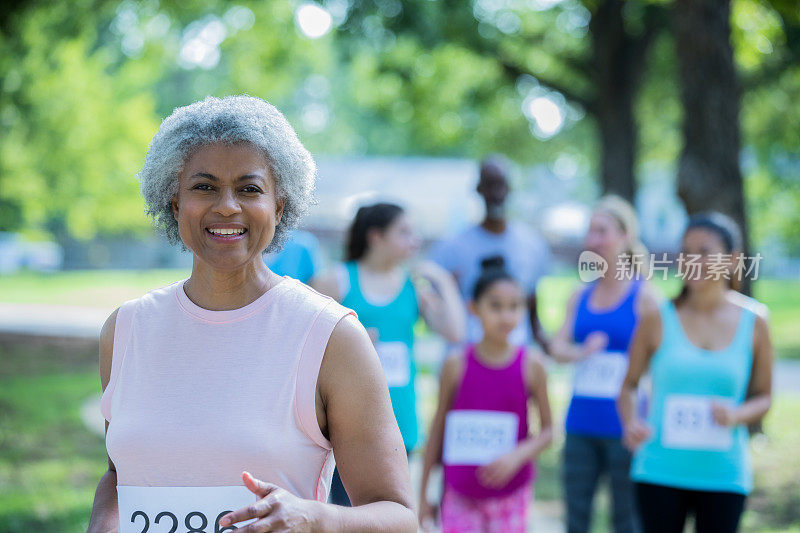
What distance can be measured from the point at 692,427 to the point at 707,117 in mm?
5136

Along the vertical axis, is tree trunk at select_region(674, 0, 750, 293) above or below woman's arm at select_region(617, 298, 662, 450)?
above

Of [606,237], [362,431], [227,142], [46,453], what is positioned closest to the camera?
[362,431]

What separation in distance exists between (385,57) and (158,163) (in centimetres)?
1257

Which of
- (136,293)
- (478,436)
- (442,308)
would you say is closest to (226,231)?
(478,436)

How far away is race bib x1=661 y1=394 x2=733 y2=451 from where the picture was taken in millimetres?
4141

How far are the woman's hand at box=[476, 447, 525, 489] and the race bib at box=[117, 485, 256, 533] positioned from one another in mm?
2526

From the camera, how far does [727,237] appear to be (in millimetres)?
4254

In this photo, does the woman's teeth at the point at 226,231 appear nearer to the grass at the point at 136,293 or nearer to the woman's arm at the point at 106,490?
the woman's arm at the point at 106,490

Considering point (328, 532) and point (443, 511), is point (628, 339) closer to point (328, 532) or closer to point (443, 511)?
point (443, 511)

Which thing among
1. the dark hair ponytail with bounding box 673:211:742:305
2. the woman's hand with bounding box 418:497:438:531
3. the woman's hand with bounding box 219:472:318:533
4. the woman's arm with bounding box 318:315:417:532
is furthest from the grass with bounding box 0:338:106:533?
the woman's hand with bounding box 219:472:318:533

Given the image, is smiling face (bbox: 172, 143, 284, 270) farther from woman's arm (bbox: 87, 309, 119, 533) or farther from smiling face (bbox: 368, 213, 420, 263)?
smiling face (bbox: 368, 213, 420, 263)

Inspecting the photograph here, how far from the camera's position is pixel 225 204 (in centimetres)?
204

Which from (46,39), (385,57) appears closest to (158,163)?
(385,57)

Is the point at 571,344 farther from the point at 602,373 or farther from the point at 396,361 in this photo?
the point at 396,361
